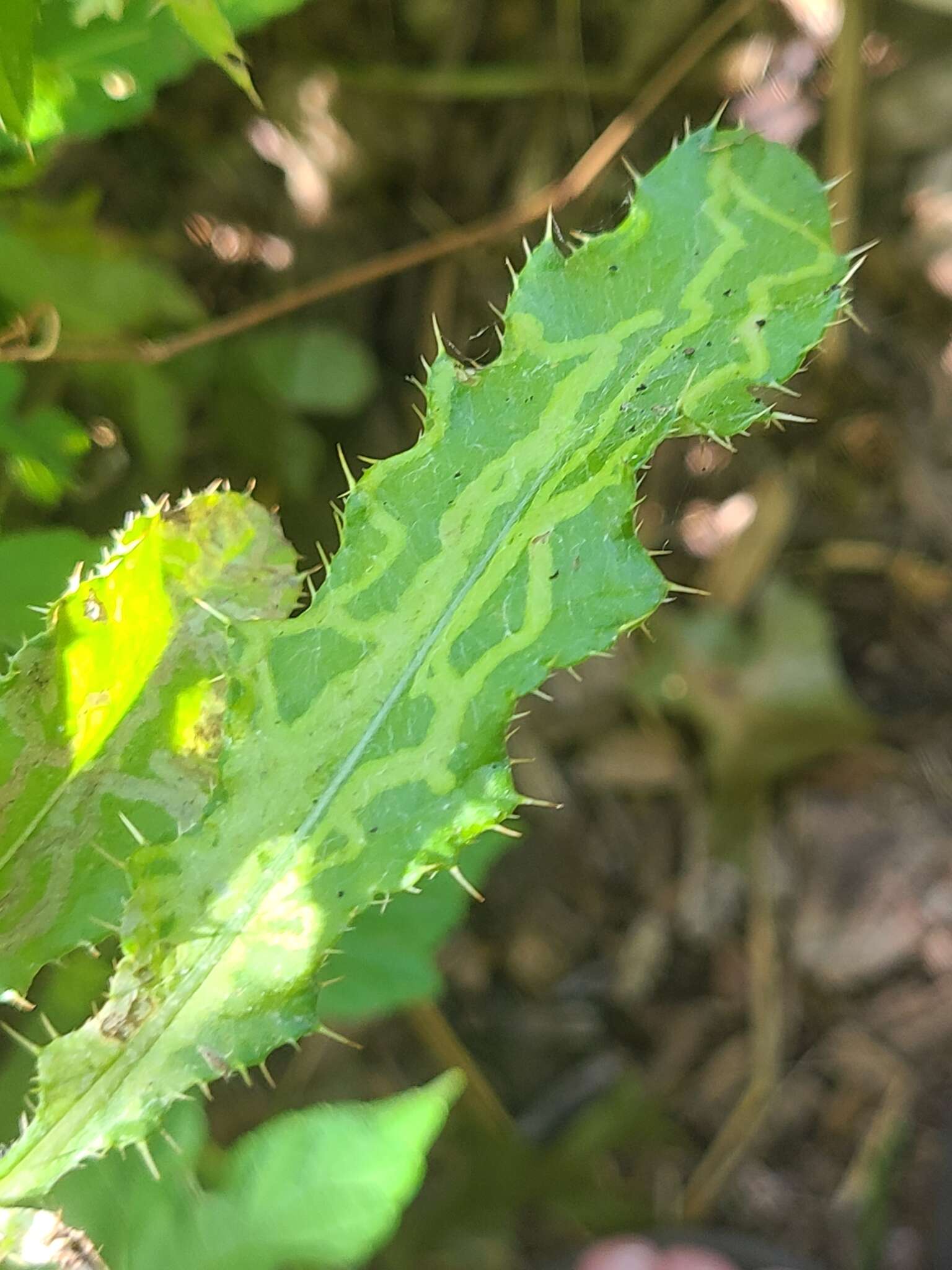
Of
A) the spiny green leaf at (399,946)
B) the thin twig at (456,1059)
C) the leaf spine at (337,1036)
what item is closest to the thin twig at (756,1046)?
the thin twig at (456,1059)

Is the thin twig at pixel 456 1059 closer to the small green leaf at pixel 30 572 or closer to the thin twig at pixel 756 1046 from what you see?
the thin twig at pixel 756 1046

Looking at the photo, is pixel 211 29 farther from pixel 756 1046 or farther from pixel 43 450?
pixel 756 1046

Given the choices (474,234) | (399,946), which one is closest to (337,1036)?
(399,946)

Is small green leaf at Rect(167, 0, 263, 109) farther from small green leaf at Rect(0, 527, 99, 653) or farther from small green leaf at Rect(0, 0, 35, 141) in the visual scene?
small green leaf at Rect(0, 527, 99, 653)

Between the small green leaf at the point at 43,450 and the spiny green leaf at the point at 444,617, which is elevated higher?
the small green leaf at the point at 43,450

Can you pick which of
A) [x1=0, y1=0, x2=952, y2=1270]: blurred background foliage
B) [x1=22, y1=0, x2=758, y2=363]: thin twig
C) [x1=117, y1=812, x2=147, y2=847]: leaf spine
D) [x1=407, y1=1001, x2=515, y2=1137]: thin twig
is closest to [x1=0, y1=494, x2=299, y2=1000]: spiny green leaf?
[x1=117, y1=812, x2=147, y2=847]: leaf spine

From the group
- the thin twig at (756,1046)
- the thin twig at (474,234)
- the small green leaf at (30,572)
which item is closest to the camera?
the small green leaf at (30,572)

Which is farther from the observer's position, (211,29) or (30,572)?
(30,572)
